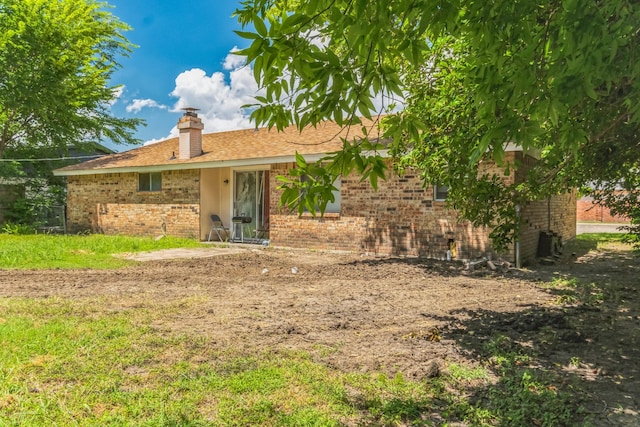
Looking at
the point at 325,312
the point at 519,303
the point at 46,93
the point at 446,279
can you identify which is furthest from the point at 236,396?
the point at 46,93

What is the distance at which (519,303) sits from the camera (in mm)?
6668

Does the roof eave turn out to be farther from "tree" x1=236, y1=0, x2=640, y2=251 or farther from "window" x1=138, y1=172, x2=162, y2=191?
"tree" x1=236, y1=0, x2=640, y2=251

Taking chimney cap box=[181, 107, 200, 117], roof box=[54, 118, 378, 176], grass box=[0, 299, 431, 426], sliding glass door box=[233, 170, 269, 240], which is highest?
chimney cap box=[181, 107, 200, 117]

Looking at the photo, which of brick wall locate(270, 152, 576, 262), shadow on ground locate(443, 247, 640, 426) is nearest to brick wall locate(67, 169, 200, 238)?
brick wall locate(270, 152, 576, 262)

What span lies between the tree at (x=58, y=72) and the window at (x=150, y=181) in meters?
8.53

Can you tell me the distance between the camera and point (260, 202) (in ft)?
52.7

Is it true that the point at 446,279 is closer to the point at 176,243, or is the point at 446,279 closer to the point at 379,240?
the point at 379,240

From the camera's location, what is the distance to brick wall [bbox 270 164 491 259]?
11.2 meters

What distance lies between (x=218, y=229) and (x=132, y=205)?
4.11m

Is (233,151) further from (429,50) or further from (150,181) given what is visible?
(429,50)

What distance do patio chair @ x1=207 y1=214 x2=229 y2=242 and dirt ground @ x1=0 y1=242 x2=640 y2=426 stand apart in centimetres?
545

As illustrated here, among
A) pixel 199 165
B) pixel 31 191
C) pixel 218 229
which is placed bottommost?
pixel 218 229

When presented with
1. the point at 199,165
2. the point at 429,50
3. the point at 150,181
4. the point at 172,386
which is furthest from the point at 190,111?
the point at 429,50

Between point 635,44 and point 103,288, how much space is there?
7607mm
